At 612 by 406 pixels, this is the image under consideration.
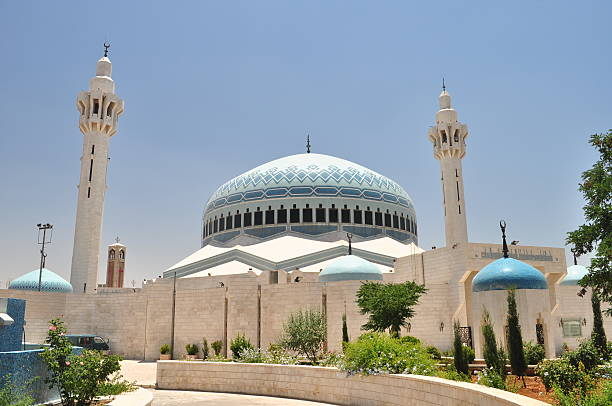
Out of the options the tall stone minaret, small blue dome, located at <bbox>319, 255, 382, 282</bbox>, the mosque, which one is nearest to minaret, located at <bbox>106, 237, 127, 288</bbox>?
the mosque

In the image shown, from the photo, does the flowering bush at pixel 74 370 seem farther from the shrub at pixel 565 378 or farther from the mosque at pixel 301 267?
the mosque at pixel 301 267

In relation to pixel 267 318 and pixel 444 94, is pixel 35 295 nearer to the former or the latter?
pixel 267 318

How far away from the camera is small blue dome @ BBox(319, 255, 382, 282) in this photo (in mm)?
25469

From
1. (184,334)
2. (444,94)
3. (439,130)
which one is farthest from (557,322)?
(184,334)

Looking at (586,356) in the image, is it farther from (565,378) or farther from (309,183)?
(309,183)

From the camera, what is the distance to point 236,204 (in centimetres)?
3788

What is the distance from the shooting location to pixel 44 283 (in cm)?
2938

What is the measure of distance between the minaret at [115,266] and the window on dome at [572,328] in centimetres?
3026

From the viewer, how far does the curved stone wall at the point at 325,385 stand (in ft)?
25.6

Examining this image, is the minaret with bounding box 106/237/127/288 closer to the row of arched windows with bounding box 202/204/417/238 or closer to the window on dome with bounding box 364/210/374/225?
the row of arched windows with bounding box 202/204/417/238

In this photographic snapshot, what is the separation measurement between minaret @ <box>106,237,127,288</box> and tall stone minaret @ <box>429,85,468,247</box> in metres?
24.3

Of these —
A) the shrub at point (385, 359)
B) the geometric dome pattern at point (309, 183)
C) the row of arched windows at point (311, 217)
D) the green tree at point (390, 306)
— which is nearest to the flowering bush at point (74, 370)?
the shrub at point (385, 359)

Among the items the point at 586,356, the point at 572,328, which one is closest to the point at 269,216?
the point at 572,328

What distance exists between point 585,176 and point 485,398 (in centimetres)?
1137
